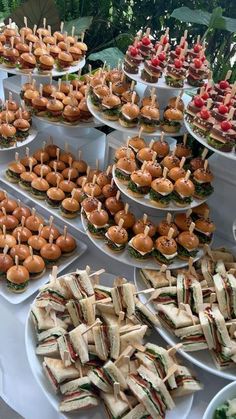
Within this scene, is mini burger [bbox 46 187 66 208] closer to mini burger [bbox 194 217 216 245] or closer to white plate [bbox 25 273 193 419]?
mini burger [bbox 194 217 216 245]

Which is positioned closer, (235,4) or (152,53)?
(152,53)

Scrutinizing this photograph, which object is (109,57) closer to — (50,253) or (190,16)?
(190,16)

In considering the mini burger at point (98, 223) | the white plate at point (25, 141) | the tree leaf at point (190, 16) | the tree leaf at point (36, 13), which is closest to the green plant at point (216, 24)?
the tree leaf at point (190, 16)

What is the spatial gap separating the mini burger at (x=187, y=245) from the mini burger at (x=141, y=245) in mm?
134

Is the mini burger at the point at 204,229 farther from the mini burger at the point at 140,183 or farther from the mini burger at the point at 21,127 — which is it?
the mini burger at the point at 21,127

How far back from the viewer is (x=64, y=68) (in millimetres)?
2637

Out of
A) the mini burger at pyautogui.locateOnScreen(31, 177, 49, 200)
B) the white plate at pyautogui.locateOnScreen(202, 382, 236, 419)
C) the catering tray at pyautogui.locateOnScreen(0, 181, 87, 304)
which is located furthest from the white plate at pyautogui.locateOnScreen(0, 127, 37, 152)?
the white plate at pyautogui.locateOnScreen(202, 382, 236, 419)

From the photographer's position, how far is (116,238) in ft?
6.13

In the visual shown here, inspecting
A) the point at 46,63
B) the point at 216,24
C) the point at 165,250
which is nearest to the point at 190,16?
the point at 216,24

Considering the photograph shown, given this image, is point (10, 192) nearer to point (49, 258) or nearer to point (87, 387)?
point (49, 258)

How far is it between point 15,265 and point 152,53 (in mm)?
1295

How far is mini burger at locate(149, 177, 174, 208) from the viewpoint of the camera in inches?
71.9

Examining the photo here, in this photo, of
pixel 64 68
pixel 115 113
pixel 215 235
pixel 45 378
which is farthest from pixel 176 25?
pixel 45 378

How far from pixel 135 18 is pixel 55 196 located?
2.59m
